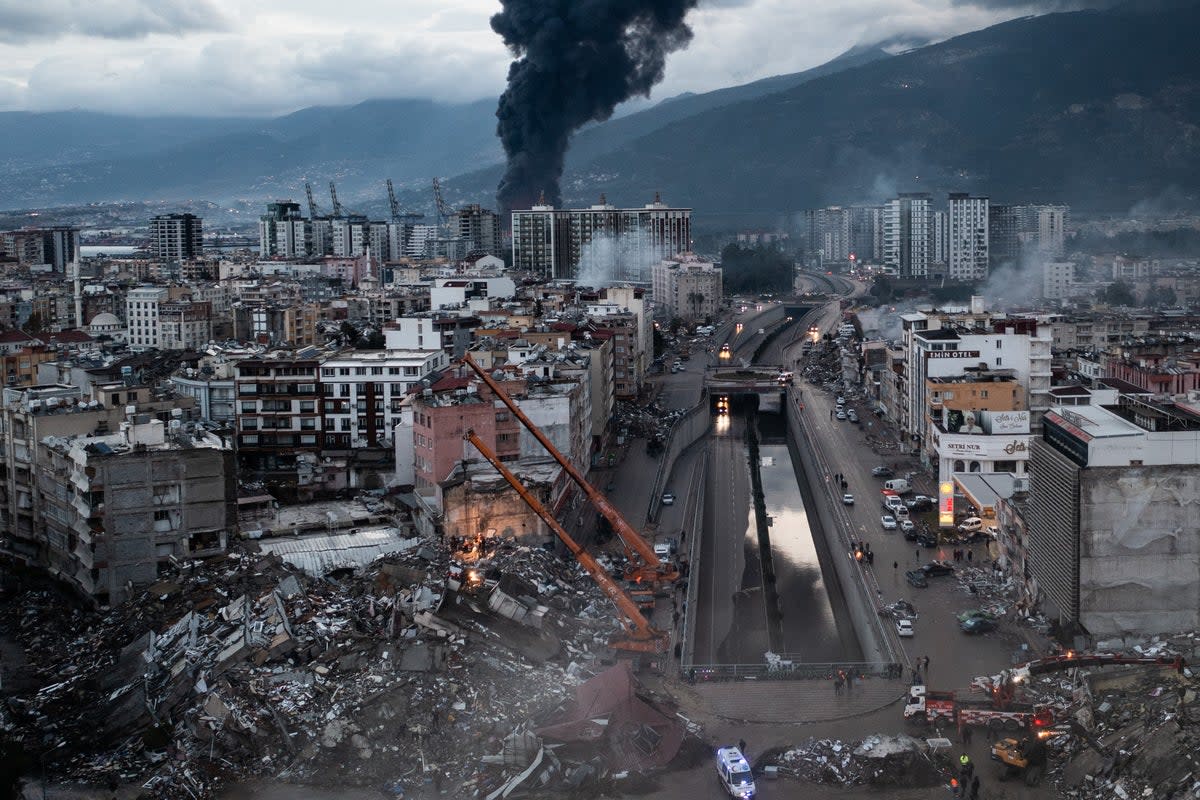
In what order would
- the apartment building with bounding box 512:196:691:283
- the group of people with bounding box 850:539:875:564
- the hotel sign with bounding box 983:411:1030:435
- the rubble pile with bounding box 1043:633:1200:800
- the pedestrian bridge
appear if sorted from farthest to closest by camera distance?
the apartment building with bounding box 512:196:691:283
the pedestrian bridge
the hotel sign with bounding box 983:411:1030:435
the group of people with bounding box 850:539:875:564
the rubble pile with bounding box 1043:633:1200:800

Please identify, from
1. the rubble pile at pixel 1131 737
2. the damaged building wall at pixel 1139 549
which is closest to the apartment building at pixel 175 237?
the damaged building wall at pixel 1139 549

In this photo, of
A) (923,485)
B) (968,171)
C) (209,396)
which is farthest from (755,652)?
(968,171)

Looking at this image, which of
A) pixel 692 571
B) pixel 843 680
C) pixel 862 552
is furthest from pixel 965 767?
pixel 862 552

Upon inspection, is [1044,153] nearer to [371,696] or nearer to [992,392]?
[992,392]

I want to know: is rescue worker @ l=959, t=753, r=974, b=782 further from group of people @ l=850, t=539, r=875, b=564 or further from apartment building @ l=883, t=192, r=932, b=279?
apartment building @ l=883, t=192, r=932, b=279

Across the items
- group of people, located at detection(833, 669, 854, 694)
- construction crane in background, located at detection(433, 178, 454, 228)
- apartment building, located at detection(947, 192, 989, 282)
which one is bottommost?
group of people, located at detection(833, 669, 854, 694)

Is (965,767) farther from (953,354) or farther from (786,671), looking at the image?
(953,354)

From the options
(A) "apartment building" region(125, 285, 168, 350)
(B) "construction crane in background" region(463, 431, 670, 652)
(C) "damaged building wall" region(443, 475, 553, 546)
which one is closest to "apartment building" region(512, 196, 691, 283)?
(A) "apartment building" region(125, 285, 168, 350)

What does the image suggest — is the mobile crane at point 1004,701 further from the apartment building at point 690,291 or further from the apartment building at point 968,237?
the apartment building at point 968,237
